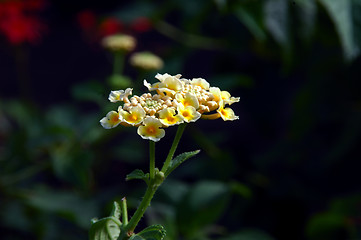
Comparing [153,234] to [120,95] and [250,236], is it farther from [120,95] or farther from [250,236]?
[250,236]

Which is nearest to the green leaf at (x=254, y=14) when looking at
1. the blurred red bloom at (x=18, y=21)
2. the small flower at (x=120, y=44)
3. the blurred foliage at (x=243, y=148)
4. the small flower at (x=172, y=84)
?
the blurred foliage at (x=243, y=148)

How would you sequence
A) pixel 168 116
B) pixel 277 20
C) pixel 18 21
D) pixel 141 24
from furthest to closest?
pixel 141 24 < pixel 18 21 < pixel 277 20 < pixel 168 116

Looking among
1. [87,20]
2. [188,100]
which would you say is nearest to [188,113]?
[188,100]

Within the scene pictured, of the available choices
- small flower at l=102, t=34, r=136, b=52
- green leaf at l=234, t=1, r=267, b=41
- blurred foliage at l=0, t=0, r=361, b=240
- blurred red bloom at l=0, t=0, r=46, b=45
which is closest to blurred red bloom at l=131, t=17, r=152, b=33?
blurred foliage at l=0, t=0, r=361, b=240

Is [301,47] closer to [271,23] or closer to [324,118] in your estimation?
[271,23]

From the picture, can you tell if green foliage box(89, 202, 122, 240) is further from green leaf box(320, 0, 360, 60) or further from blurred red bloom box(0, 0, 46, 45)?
blurred red bloom box(0, 0, 46, 45)

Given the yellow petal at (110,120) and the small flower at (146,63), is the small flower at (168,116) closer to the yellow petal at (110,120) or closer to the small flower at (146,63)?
the yellow petal at (110,120)

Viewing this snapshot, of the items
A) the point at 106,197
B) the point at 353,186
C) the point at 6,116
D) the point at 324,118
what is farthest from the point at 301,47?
the point at 6,116
